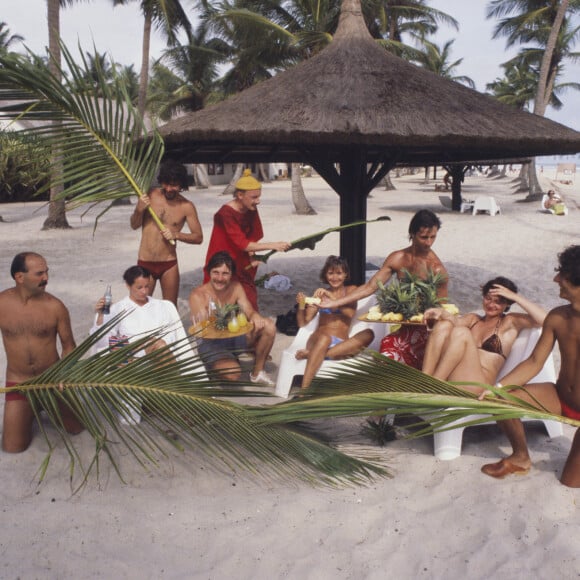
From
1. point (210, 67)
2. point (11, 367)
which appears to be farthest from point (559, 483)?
point (210, 67)

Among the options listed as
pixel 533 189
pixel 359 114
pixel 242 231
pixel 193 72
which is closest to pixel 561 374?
pixel 242 231

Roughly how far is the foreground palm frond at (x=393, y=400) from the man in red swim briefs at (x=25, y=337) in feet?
5.22

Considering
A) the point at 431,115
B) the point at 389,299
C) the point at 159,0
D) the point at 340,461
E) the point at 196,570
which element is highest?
the point at 159,0

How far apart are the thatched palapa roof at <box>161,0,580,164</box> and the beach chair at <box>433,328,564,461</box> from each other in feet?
6.90

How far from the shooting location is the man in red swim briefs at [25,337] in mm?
3098

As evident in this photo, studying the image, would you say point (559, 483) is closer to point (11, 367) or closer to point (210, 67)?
point (11, 367)

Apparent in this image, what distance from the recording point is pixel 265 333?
4.14m

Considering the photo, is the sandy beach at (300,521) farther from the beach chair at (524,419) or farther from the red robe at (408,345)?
the red robe at (408,345)

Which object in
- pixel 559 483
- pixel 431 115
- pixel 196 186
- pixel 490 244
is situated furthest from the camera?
pixel 196 186

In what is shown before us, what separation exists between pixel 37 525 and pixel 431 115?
4509 millimetres

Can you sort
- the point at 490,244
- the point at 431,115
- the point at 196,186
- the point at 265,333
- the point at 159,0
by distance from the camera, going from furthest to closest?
the point at 196,186 → the point at 159,0 → the point at 490,244 → the point at 431,115 → the point at 265,333

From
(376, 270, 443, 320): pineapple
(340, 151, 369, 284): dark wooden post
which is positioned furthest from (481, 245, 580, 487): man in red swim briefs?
(340, 151, 369, 284): dark wooden post

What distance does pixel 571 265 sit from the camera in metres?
2.47

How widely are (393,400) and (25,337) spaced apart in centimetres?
227
